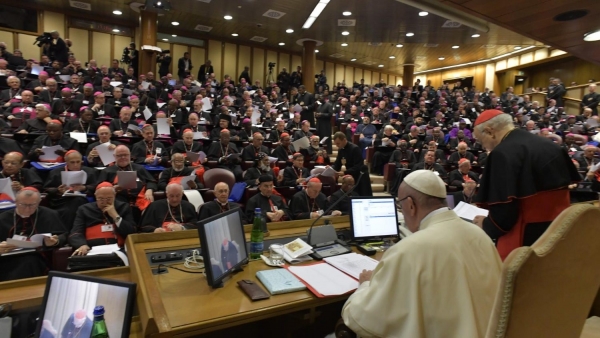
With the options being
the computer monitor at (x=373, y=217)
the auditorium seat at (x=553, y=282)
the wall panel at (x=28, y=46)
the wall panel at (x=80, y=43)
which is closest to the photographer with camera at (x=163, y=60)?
the wall panel at (x=80, y=43)

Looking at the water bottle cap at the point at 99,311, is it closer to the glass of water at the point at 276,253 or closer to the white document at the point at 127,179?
the glass of water at the point at 276,253

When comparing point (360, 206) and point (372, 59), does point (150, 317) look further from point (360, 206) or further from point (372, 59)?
point (372, 59)

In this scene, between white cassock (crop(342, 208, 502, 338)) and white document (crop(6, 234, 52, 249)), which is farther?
white document (crop(6, 234, 52, 249))

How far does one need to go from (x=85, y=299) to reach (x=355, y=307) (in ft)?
3.61

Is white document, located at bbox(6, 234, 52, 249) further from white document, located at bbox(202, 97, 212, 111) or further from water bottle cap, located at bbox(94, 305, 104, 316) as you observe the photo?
white document, located at bbox(202, 97, 212, 111)

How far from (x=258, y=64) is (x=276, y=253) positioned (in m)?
16.4

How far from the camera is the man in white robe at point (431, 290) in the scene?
1.22 m

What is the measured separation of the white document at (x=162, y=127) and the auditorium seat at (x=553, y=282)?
274 inches

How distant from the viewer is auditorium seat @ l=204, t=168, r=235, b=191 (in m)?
5.22

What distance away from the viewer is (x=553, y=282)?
93 centimetres

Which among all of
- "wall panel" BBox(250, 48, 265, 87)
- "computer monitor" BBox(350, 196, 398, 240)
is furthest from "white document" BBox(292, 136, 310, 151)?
"wall panel" BBox(250, 48, 265, 87)

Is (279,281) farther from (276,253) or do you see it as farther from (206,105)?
(206,105)

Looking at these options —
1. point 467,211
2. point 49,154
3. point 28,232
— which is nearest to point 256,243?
point 467,211

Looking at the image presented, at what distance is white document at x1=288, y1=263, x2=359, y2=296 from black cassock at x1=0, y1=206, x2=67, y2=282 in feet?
7.49
